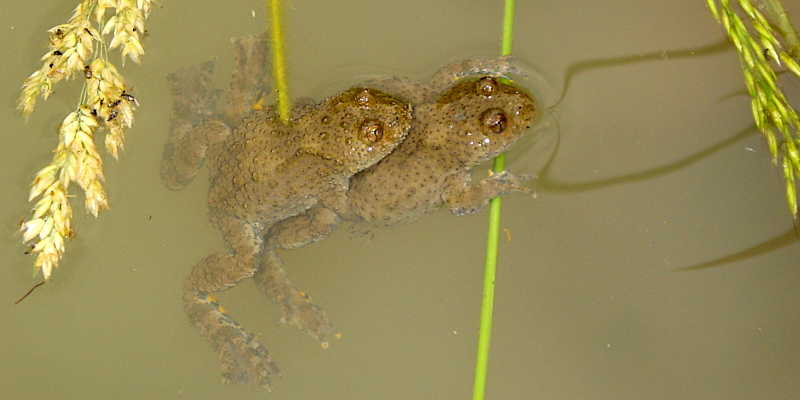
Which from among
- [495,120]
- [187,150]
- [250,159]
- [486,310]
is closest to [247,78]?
[187,150]

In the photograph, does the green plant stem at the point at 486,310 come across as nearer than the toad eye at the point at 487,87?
Yes

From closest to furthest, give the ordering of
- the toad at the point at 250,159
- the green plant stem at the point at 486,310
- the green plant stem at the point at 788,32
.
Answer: the green plant stem at the point at 486,310, the green plant stem at the point at 788,32, the toad at the point at 250,159

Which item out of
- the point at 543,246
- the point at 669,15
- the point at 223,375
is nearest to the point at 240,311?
the point at 223,375

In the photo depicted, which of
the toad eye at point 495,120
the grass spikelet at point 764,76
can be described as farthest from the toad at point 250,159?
the grass spikelet at point 764,76

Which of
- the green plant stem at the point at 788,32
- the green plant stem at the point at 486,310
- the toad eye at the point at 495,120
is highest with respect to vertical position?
the green plant stem at the point at 788,32

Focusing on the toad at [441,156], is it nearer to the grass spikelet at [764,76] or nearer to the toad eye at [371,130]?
the toad eye at [371,130]

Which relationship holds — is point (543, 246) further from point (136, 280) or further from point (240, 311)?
point (136, 280)

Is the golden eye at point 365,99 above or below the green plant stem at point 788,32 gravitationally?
below

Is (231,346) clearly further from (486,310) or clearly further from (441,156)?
(486,310)
